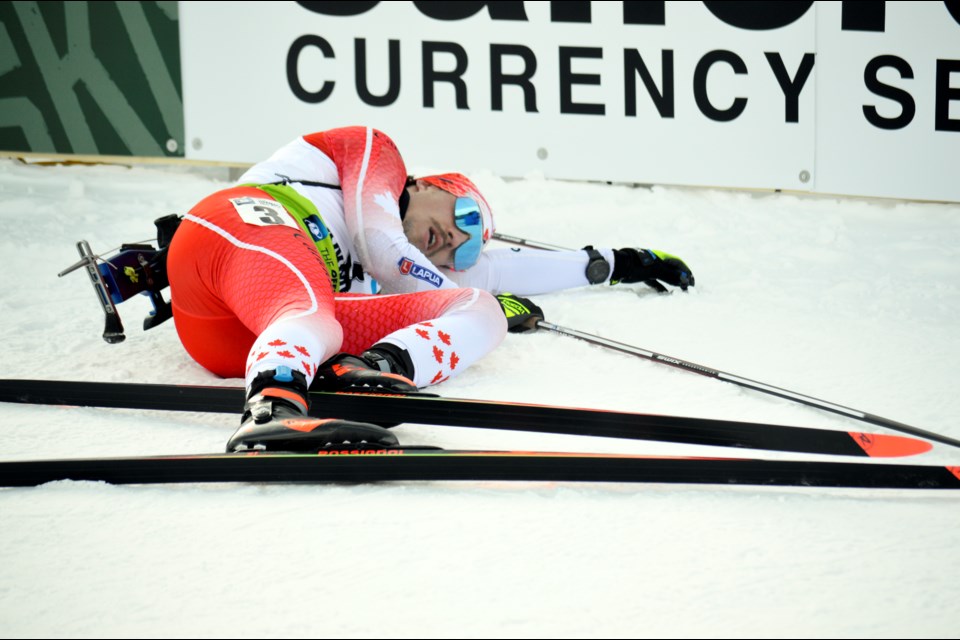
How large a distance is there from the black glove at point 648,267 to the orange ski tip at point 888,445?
4.21ft

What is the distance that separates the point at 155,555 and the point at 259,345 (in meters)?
0.47

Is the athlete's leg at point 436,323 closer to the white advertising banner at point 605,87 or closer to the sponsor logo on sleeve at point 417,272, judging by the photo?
the sponsor logo on sleeve at point 417,272

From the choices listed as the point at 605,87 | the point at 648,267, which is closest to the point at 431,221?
the point at 648,267

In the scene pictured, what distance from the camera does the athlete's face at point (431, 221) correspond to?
95.8 inches

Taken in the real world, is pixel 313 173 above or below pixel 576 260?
above

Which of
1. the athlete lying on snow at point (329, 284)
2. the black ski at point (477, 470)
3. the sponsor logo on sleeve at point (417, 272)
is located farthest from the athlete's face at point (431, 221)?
the black ski at point (477, 470)

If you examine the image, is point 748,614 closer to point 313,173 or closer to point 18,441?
point 18,441

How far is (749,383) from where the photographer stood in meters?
2.04

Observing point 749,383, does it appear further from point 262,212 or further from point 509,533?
point 262,212

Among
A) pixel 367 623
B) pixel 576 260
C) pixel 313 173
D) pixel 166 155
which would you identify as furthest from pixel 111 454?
pixel 166 155

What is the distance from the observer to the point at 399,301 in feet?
6.97

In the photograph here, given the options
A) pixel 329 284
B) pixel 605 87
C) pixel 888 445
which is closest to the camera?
pixel 888 445

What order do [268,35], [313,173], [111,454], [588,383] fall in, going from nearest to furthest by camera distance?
[111,454]
[588,383]
[313,173]
[268,35]

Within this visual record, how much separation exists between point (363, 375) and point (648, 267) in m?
1.41
